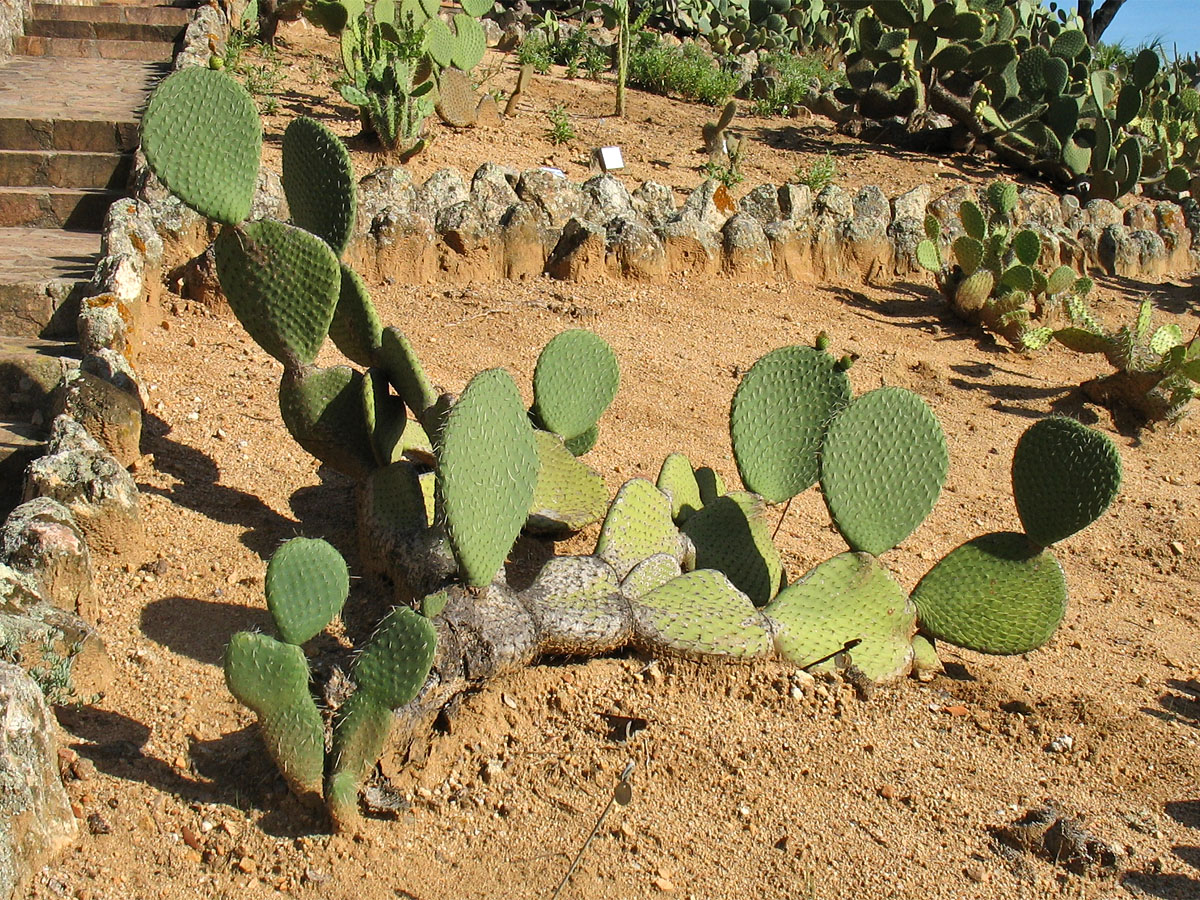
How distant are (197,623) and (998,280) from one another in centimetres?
438

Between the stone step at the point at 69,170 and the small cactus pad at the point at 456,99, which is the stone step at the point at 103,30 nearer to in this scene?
the small cactus pad at the point at 456,99

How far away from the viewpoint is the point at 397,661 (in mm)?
2311

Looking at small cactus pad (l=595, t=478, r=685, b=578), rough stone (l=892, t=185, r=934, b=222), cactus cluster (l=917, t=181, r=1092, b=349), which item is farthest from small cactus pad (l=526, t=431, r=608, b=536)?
rough stone (l=892, t=185, r=934, b=222)

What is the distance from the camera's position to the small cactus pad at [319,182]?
3281mm

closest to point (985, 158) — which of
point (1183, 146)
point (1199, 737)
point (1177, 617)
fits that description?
point (1183, 146)

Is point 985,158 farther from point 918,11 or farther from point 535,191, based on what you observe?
point 535,191

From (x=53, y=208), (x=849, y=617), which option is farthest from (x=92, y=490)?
(x=53, y=208)

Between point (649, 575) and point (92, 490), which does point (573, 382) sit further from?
point (92, 490)

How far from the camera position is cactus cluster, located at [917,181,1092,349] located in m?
5.70

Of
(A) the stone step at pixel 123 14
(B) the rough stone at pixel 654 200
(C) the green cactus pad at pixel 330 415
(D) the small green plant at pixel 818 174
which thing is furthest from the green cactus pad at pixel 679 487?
(A) the stone step at pixel 123 14

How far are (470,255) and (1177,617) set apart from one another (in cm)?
335

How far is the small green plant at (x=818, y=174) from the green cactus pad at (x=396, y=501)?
14.0ft

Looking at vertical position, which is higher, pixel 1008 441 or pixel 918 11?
pixel 918 11

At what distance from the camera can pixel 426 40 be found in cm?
709
